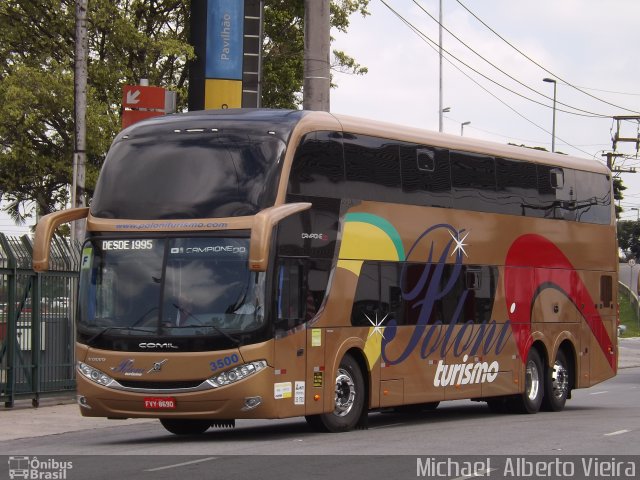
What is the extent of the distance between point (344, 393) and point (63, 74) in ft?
70.8

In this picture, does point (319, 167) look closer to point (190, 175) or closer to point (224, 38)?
point (190, 175)

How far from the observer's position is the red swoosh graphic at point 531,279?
21.9 m

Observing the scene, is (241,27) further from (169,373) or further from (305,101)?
(169,373)

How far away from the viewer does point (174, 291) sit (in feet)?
52.7

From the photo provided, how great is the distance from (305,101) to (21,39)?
2023cm

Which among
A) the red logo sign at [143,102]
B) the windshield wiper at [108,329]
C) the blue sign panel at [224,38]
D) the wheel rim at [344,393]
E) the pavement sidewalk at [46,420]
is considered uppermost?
the blue sign panel at [224,38]

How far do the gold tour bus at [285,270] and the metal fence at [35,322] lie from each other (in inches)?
193

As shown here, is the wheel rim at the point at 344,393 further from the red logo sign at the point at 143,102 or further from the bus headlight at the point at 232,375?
the red logo sign at the point at 143,102

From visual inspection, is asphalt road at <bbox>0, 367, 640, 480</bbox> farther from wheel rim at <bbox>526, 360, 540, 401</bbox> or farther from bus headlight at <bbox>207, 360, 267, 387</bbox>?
bus headlight at <bbox>207, 360, 267, 387</bbox>

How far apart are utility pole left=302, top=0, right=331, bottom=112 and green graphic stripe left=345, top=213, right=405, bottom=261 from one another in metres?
3.86

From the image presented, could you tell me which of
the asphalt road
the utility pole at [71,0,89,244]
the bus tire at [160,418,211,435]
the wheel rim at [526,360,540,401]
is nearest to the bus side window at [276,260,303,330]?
the asphalt road

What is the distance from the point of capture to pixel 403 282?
1909 centimetres
